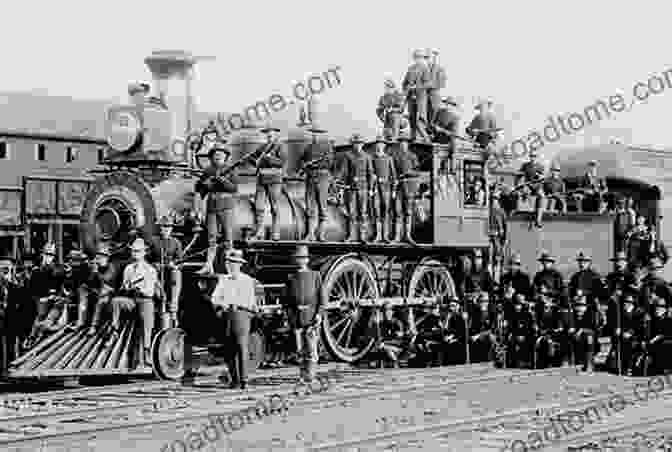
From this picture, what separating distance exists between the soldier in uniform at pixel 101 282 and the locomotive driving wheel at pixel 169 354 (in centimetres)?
54

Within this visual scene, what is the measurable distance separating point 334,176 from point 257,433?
7387 millimetres

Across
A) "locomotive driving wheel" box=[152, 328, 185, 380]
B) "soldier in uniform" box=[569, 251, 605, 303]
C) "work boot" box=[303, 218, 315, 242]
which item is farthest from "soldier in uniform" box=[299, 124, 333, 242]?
"soldier in uniform" box=[569, 251, 605, 303]

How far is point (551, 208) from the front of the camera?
22.4m

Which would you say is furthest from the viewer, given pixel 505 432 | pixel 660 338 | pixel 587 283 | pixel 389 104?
pixel 389 104

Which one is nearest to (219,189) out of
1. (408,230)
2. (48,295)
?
(48,295)

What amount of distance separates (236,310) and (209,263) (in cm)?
180

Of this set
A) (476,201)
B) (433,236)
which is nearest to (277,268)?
(433,236)

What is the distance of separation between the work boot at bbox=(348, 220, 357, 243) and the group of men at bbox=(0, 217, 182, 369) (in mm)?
3014

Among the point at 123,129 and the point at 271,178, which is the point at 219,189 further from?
the point at 123,129

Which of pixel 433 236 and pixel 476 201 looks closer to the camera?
pixel 433 236

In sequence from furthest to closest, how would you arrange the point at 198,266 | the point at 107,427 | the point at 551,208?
the point at 551,208 < the point at 198,266 < the point at 107,427

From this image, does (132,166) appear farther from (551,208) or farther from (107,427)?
(551,208)

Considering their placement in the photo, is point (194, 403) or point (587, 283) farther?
Answer: point (587, 283)

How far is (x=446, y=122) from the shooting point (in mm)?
18531
